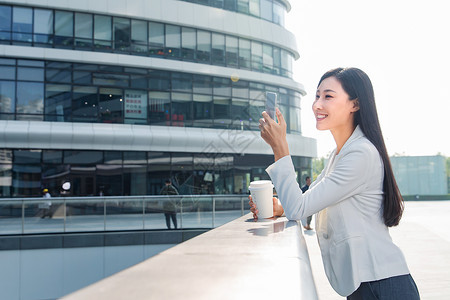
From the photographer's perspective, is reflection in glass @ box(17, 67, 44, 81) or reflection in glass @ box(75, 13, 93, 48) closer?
reflection in glass @ box(17, 67, 44, 81)

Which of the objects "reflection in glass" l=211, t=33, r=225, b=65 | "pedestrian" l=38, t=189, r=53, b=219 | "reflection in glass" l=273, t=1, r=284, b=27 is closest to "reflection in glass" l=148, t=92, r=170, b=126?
"reflection in glass" l=211, t=33, r=225, b=65

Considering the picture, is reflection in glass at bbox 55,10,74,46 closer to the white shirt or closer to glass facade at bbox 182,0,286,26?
glass facade at bbox 182,0,286,26

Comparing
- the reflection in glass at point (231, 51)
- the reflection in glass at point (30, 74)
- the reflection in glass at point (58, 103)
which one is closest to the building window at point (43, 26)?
the reflection in glass at point (30, 74)

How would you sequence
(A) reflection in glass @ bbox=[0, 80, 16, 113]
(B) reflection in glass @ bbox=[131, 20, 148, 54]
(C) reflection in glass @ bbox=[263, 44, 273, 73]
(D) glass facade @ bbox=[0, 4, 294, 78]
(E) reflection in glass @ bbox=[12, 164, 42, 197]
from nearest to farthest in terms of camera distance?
(E) reflection in glass @ bbox=[12, 164, 42, 197] < (A) reflection in glass @ bbox=[0, 80, 16, 113] < (D) glass facade @ bbox=[0, 4, 294, 78] < (B) reflection in glass @ bbox=[131, 20, 148, 54] < (C) reflection in glass @ bbox=[263, 44, 273, 73]

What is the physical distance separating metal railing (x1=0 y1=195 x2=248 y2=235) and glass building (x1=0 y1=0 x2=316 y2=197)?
8417mm

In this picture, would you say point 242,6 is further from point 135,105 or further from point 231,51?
point 135,105

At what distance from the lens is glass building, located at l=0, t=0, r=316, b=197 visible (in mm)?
20531

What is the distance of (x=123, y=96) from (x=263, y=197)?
20901 millimetres

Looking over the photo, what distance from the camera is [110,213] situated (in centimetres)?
1309

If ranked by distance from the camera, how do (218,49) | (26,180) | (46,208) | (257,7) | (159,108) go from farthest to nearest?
(257,7) → (218,49) → (159,108) → (26,180) → (46,208)

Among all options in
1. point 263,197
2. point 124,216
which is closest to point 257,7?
point 124,216

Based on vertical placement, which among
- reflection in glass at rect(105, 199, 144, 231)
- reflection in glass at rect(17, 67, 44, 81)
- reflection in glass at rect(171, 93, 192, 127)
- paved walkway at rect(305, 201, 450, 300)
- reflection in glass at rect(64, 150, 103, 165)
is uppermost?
reflection in glass at rect(17, 67, 44, 81)

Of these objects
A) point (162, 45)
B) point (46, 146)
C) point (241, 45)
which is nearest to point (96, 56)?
point (162, 45)

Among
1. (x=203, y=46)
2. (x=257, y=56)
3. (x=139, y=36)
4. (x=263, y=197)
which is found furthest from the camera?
(x=257, y=56)
